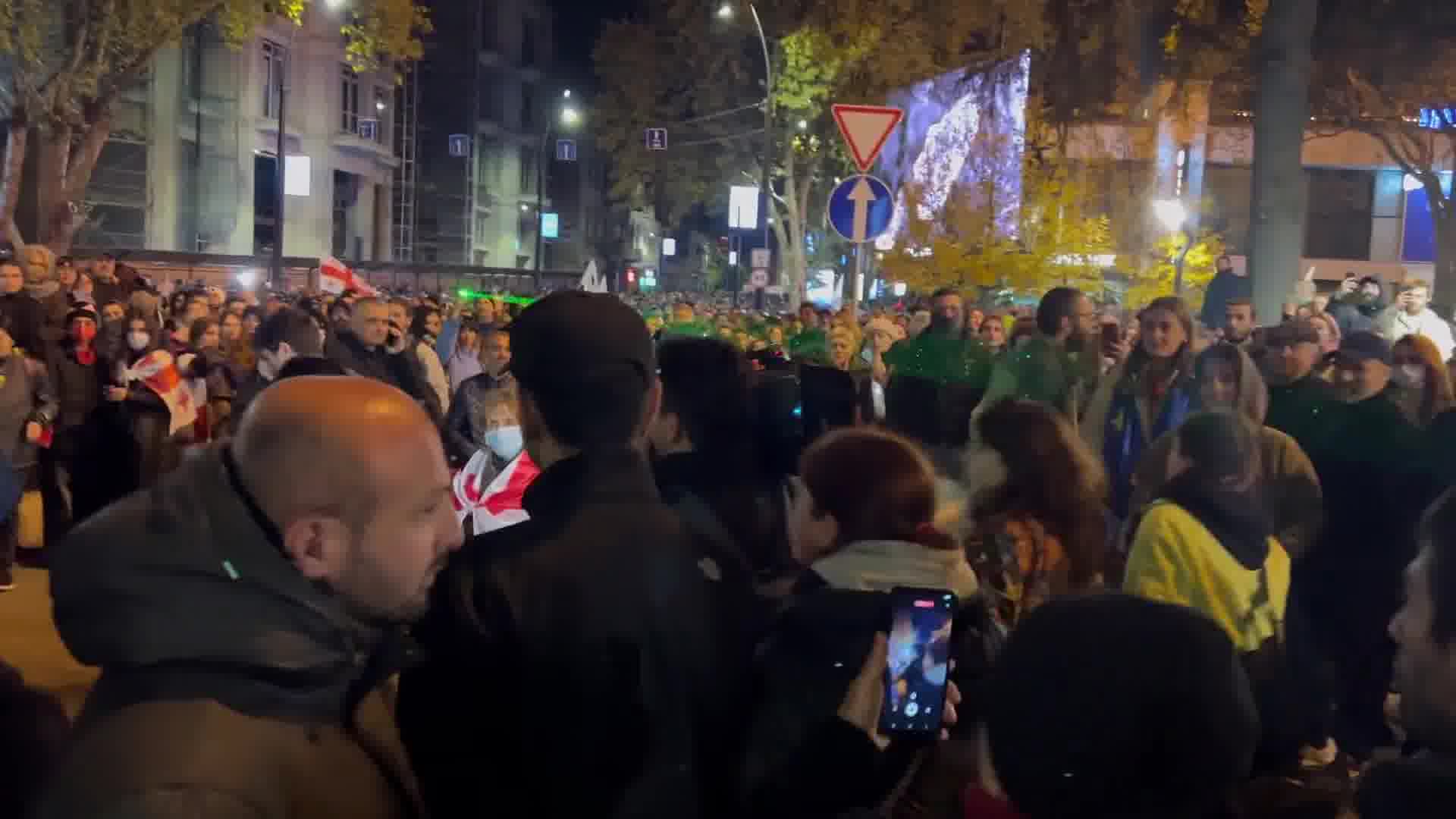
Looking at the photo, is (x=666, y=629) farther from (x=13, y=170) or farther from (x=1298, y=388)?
(x=13, y=170)

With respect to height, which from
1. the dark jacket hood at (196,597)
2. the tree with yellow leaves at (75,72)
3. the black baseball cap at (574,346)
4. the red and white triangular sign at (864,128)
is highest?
the tree with yellow leaves at (75,72)

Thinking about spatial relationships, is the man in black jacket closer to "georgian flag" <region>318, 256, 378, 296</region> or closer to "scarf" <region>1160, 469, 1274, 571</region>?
"scarf" <region>1160, 469, 1274, 571</region>

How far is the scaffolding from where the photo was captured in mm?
62188

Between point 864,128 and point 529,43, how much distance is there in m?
68.7

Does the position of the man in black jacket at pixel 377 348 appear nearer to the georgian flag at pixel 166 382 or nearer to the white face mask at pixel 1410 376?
the georgian flag at pixel 166 382

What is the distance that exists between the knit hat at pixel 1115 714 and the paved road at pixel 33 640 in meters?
5.95

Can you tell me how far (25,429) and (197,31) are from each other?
33.8 m

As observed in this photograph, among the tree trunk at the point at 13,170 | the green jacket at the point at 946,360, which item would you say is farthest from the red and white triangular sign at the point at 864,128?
the tree trunk at the point at 13,170

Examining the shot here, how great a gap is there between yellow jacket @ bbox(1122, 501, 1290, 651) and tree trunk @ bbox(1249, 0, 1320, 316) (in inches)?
392

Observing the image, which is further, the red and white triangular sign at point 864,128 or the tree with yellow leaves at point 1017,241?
the tree with yellow leaves at point 1017,241

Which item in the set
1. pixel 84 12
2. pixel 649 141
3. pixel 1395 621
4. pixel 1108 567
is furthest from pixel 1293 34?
Answer: pixel 649 141

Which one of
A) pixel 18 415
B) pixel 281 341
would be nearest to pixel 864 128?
pixel 281 341

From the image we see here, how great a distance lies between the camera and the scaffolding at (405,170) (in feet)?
204

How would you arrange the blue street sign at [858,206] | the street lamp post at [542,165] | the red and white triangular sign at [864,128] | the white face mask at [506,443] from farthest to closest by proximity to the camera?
1. the street lamp post at [542,165]
2. the blue street sign at [858,206]
3. the red and white triangular sign at [864,128]
4. the white face mask at [506,443]
